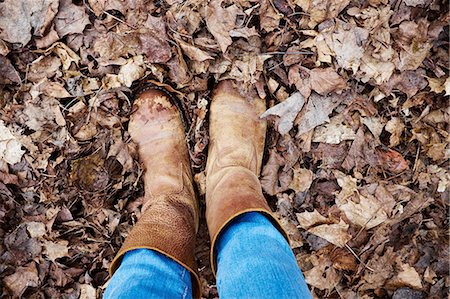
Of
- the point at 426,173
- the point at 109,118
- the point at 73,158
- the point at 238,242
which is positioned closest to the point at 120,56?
the point at 109,118

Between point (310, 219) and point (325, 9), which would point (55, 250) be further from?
point (325, 9)

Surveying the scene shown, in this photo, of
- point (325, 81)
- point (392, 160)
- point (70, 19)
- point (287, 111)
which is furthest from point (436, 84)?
point (70, 19)

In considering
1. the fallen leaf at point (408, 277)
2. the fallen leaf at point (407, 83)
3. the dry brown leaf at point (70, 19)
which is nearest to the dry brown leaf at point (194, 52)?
the dry brown leaf at point (70, 19)

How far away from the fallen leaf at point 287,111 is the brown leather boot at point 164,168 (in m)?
0.39

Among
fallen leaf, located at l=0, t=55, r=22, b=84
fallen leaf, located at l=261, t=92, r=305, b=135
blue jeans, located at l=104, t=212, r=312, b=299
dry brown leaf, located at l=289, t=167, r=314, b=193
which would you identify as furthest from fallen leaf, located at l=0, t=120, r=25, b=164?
dry brown leaf, located at l=289, t=167, r=314, b=193

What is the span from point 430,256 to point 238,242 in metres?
0.99

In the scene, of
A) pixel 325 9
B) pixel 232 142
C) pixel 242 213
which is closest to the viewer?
pixel 242 213

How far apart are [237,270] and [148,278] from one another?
0.24 metres

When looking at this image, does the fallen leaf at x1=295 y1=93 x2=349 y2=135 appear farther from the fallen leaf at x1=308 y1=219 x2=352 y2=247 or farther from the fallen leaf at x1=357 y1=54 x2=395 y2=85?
the fallen leaf at x1=308 y1=219 x2=352 y2=247

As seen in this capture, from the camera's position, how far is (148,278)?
1.21m

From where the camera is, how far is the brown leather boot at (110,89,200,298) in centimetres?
151

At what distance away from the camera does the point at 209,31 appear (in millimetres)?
1681

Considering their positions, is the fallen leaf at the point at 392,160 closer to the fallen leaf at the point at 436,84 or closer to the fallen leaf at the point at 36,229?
the fallen leaf at the point at 436,84

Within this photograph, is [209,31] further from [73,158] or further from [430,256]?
[430,256]
